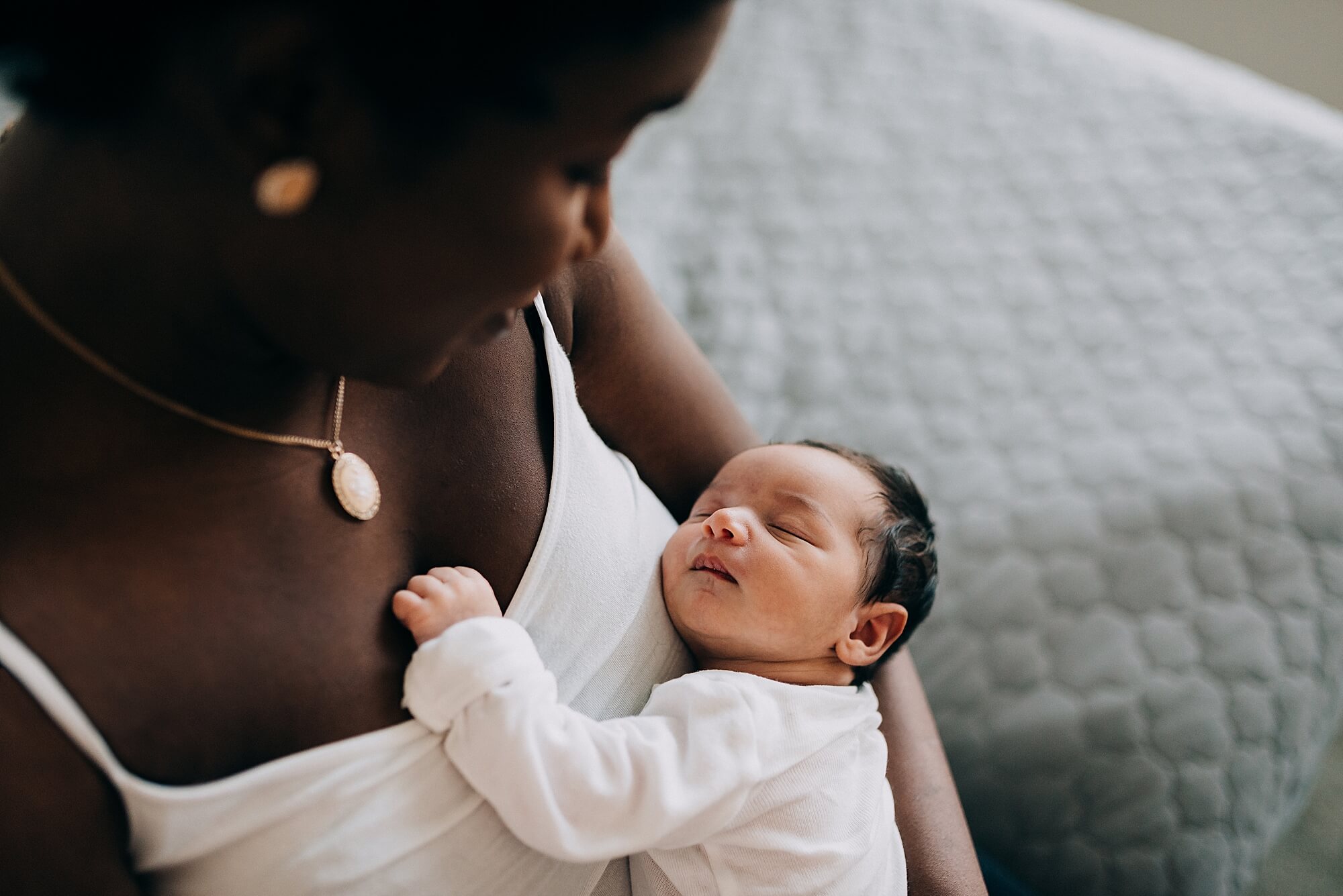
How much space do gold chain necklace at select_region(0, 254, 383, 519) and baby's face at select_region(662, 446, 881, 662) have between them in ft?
1.04

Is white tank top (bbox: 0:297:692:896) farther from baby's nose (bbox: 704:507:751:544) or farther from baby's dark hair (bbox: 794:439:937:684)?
baby's dark hair (bbox: 794:439:937:684)

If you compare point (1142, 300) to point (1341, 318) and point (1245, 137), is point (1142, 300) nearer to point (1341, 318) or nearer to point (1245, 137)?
point (1341, 318)

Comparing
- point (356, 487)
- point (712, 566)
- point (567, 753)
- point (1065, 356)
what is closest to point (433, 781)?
point (567, 753)

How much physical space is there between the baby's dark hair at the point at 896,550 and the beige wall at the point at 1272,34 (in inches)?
83.5

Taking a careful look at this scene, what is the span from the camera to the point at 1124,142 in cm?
158

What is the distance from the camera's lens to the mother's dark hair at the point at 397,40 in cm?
45

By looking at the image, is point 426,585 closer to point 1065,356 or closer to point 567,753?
point 567,753

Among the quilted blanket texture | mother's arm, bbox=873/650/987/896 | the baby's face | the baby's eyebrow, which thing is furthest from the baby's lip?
the quilted blanket texture

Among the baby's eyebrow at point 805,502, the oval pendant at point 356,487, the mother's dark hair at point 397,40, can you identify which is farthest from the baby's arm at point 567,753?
the mother's dark hair at point 397,40

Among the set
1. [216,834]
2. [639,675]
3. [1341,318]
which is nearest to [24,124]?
[216,834]

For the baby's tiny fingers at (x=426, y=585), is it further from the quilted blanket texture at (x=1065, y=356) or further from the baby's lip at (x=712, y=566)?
the quilted blanket texture at (x=1065, y=356)

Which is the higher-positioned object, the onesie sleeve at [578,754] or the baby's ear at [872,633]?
the onesie sleeve at [578,754]

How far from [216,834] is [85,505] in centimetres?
20

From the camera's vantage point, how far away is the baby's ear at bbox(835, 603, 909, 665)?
0.98m
